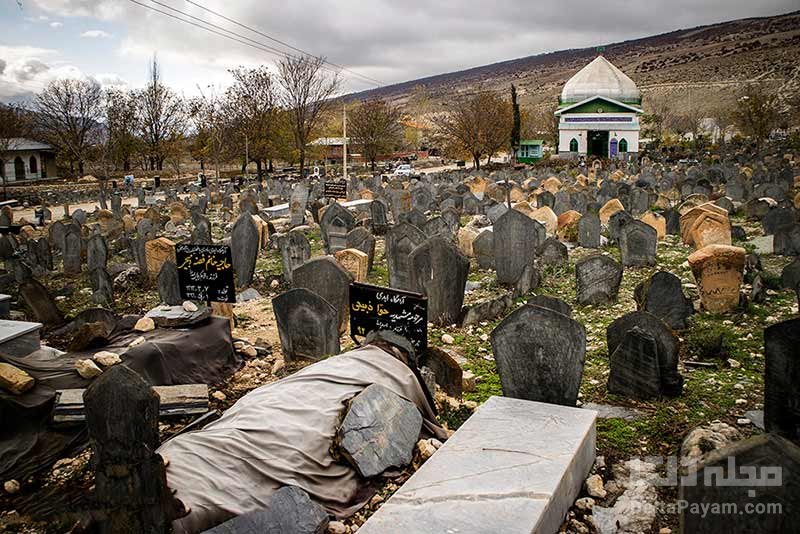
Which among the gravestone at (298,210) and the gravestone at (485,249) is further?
the gravestone at (298,210)

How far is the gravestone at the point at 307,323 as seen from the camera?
705 cm

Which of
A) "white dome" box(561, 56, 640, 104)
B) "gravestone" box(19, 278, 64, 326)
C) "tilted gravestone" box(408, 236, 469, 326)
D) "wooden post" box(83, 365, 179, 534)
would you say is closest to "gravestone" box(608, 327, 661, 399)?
"tilted gravestone" box(408, 236, 469, 326)

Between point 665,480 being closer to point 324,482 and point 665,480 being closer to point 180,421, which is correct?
point 324,482

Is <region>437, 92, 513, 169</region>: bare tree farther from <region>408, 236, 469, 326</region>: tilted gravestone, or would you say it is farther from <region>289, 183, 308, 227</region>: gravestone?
<region>408, 236, 469, 326</region>: tilted gravestone

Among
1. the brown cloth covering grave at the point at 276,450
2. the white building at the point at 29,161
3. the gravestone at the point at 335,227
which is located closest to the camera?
the brown cloth covering grave at the point at 276,450

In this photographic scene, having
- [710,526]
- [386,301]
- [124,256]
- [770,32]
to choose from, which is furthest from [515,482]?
[770,32]

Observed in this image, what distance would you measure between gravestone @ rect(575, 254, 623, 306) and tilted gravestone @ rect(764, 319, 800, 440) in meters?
4.50

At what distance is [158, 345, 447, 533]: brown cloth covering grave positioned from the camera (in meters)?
4.23

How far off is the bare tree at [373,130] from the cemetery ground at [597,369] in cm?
3704

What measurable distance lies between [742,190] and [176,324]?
19.4m

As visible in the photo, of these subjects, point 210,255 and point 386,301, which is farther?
point 210,255

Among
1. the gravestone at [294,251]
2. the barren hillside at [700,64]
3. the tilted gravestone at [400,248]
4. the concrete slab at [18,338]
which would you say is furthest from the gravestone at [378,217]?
the barren hillside at [700,64]

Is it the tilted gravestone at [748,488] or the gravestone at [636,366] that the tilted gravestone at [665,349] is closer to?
the gravestone at [636,366]

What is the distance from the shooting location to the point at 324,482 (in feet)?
15.1
